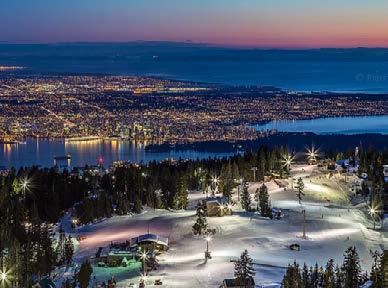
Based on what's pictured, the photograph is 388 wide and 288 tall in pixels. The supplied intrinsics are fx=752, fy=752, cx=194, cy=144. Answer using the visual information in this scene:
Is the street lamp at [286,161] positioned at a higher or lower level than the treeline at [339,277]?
lower

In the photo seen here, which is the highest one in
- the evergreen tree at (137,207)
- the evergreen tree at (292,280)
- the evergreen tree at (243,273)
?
the evergreen tree at (292,280)

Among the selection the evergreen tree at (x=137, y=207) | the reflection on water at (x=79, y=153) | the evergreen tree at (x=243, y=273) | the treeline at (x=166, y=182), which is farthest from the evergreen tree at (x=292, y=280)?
the reflection on water at (x=79, y=153)

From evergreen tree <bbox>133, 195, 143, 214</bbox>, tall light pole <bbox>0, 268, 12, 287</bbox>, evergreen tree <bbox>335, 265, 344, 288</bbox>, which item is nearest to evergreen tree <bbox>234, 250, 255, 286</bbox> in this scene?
evergreen tree <bbox>335, 265, 344, 288</bbox>

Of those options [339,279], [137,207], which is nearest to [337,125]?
[137,207]

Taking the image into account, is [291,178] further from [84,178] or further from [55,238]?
[55,238]

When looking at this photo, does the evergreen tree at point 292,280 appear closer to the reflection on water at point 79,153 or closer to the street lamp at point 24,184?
the street lamp at point 24,184

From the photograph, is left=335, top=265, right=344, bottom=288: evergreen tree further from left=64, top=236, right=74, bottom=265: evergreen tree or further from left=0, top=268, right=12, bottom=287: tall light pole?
left=0, top=268, right=12, bottom=287: tall light pole

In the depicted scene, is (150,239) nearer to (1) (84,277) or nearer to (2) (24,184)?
(1) (84,277)

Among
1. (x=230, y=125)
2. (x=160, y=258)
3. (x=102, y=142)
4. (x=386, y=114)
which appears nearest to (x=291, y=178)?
(x=160, y=258)
